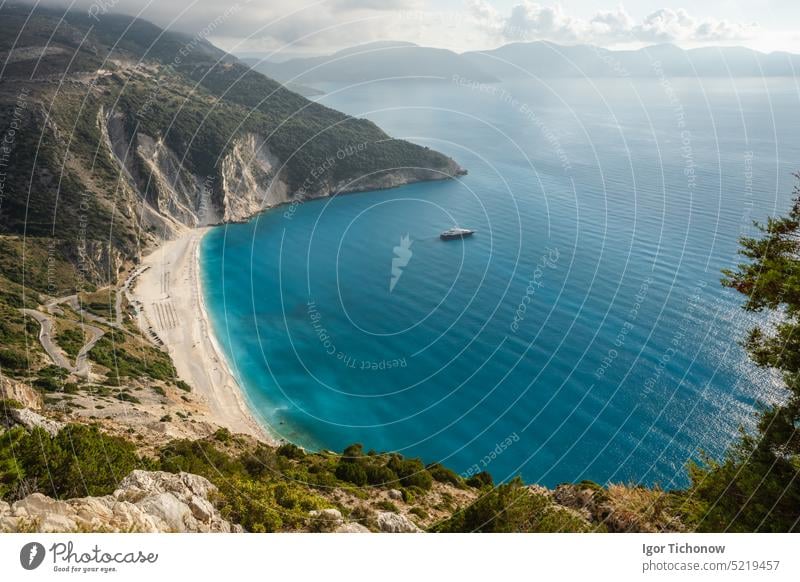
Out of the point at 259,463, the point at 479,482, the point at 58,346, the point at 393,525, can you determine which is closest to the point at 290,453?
the point at 259,463

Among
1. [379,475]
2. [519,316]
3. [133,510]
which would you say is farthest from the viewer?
[519,316]

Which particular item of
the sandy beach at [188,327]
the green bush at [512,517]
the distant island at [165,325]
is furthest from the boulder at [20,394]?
the green bush at [512,517]

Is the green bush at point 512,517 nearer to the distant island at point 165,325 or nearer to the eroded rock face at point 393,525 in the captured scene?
the distant island at point 165,325

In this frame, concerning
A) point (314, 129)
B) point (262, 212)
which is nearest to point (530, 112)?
point (314, 129)

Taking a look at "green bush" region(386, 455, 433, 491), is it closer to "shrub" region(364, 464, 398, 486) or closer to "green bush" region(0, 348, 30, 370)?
"shrub" region(364, 464, 398, 486)

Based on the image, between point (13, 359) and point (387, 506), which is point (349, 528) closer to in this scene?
point (387, 506)
